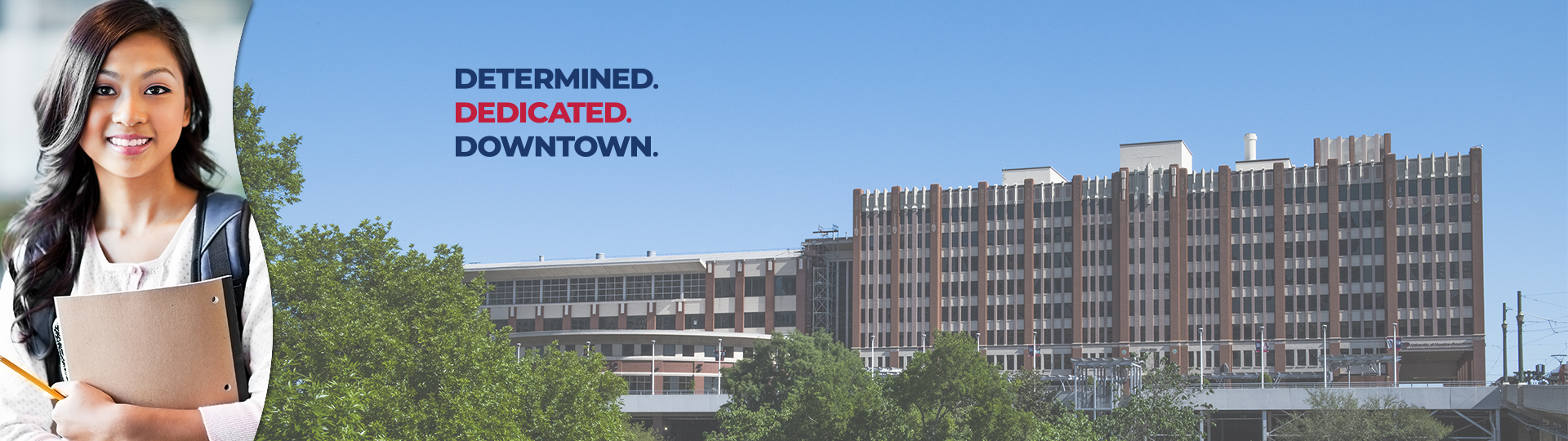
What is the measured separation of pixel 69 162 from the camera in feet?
35.9

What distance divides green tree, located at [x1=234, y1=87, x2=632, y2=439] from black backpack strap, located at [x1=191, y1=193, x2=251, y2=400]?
15.6 metres

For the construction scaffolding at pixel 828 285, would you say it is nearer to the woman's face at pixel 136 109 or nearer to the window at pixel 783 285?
the window at pixel 783 285

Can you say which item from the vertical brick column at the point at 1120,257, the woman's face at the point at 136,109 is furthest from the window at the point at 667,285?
the woman's face at the point at 136,109

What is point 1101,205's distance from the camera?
11838 cm

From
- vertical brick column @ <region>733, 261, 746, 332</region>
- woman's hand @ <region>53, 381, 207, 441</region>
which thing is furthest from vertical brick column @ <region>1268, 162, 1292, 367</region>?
woman's hand @ <region>53, 381, 207, 441</region>

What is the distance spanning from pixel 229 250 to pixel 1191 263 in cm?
11017

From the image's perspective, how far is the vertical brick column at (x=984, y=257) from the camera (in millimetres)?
119500

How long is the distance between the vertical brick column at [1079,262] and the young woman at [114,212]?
108731mm

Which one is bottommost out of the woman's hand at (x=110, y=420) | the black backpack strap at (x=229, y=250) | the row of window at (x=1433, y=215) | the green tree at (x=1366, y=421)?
the green tree at (x=1366, y=421)

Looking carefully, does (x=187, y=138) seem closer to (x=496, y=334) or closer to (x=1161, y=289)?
(x=496, y=334)

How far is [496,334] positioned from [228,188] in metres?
26.9

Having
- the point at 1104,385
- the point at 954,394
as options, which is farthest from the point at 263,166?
the point at 1104,385

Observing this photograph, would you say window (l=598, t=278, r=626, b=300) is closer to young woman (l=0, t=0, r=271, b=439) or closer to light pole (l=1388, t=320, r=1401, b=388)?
light pole (l=1388, t=320, r=1401, b=388)

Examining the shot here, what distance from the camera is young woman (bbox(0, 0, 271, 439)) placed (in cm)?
1066
